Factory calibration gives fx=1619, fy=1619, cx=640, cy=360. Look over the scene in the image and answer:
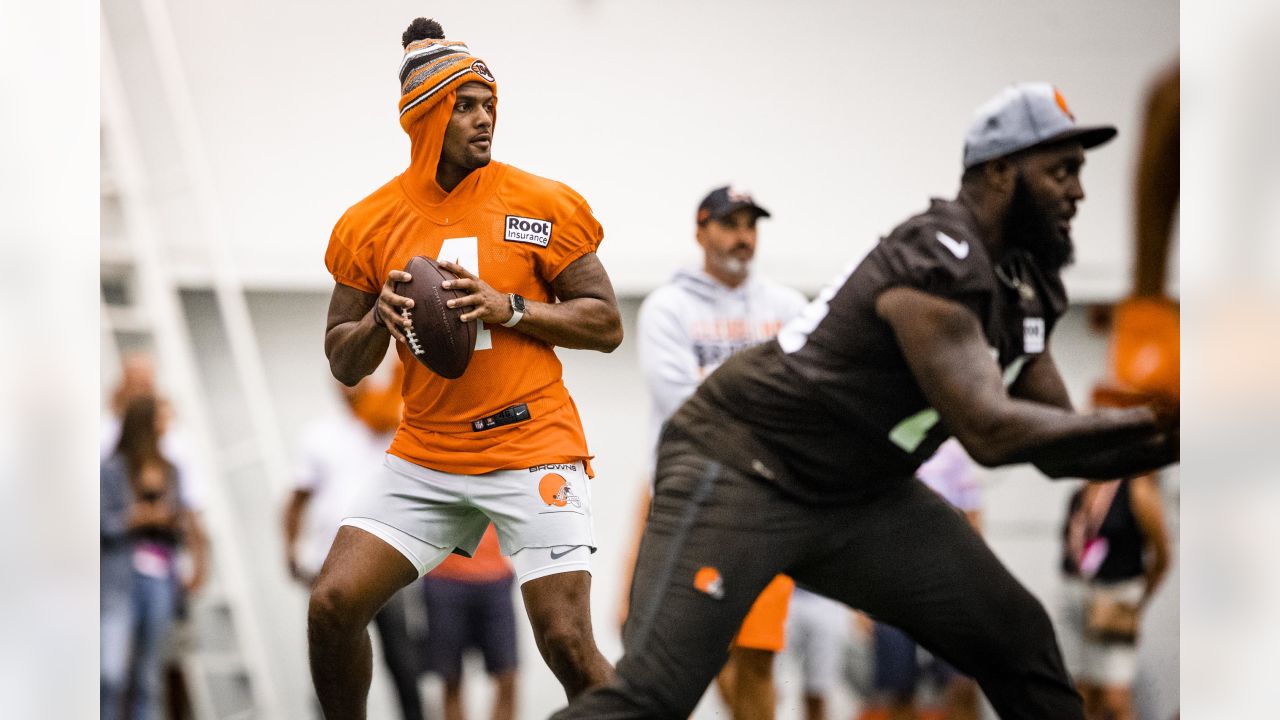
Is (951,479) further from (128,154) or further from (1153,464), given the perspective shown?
(128,154)

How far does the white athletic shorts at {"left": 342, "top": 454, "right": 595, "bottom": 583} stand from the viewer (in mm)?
3846

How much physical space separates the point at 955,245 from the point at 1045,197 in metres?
0.30

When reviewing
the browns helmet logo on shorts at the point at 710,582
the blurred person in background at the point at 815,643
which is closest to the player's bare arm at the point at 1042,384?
the browns helmet logo on shorts at the point at 710,582

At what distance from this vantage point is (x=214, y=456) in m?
6.70

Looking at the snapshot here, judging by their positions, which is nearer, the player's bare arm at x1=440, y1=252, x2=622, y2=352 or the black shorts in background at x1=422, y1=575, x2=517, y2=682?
the player's bare arm at x1=440, y1=252, x2=622, y2=352

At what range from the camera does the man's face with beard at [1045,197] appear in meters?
3.47

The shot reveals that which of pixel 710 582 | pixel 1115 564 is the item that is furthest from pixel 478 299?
pixel 1115 564

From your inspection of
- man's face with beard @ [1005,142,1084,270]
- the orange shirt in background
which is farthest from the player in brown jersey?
the orange shirt in background

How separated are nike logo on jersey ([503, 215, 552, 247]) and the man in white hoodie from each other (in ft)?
4.56

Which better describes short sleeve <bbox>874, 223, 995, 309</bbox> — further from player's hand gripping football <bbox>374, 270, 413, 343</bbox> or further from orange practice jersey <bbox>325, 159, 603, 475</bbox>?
player's hand gripping football <bbox>374, 270, 413, 343</bbox>

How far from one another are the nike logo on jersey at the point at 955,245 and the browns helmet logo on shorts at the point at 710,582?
82 centimetres

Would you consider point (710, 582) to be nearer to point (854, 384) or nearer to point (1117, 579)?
point (854, 384)
